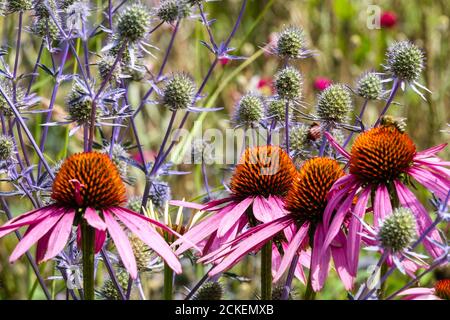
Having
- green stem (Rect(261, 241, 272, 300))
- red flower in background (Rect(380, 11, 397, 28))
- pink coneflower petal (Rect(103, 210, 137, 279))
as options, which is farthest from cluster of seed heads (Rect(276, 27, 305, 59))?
red flower in background (Rect(380, 11, 397, 28))

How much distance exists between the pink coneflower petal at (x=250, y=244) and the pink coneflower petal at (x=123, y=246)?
0.17 metres

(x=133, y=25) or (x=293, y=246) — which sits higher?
(x=133, y=25)

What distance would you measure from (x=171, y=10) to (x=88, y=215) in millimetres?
686

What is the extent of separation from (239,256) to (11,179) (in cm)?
62

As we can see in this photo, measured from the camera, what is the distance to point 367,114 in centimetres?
382

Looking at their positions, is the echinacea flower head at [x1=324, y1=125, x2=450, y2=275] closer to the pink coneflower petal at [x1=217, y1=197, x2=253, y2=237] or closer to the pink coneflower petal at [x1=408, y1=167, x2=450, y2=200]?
the pink coneflower petal at [x1=408, y1=167, x2=450, y2=200]

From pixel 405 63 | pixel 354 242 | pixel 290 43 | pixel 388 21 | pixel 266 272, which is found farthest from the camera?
pixel 388 21

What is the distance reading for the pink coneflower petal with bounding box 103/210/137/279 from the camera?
1.28 metres

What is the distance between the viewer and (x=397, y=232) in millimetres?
1241

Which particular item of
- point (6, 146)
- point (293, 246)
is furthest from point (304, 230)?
point (6, 146)

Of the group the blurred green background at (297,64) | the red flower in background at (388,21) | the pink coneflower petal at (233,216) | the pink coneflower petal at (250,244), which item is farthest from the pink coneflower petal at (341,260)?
the red flower in background at (388,21)

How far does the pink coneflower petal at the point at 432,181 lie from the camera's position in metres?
1.45

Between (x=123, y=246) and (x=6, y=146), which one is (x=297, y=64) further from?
(x=123, y=246)
